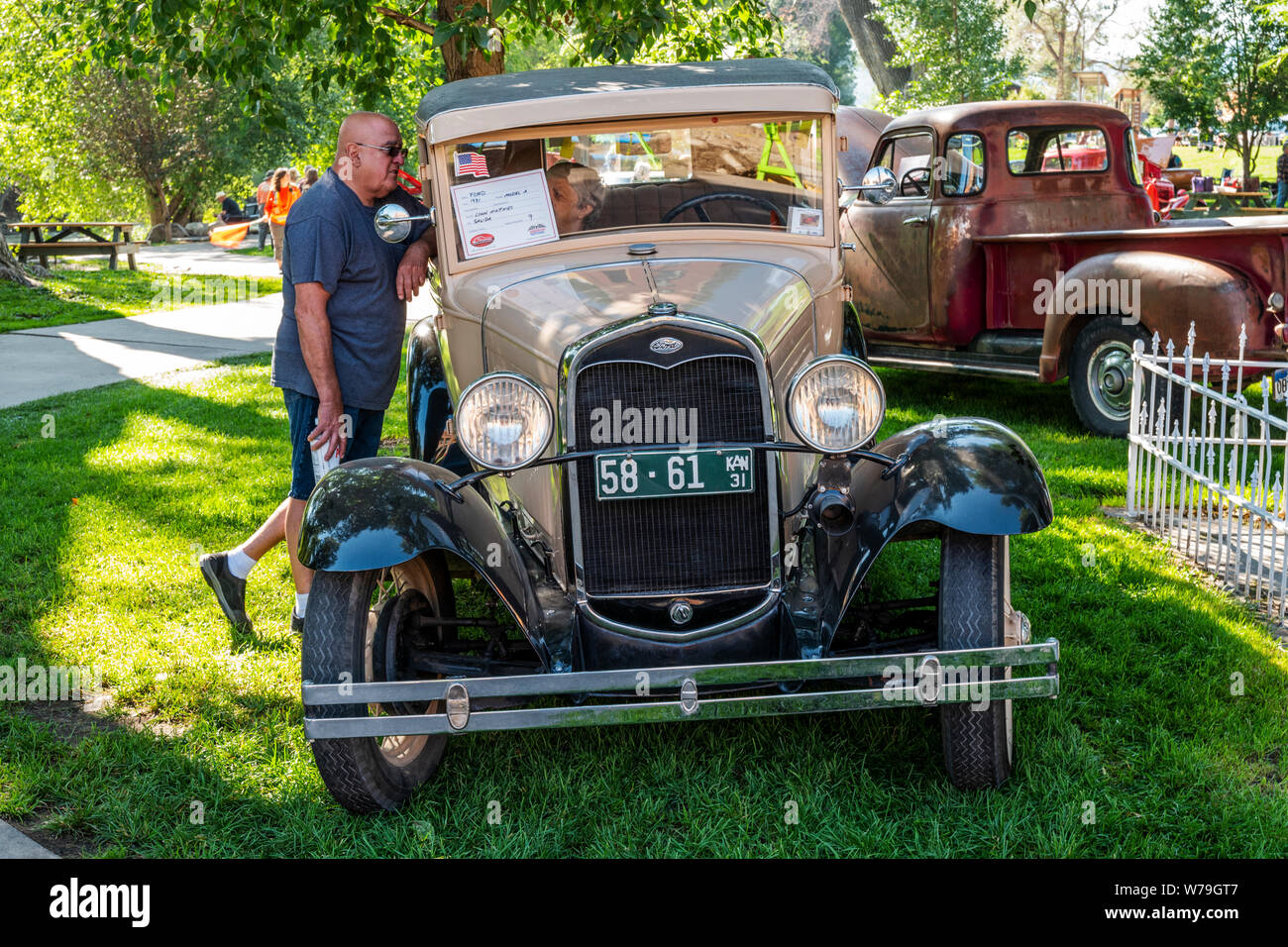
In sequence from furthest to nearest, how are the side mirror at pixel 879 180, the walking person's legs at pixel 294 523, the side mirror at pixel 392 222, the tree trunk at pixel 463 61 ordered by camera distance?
the tree trunk at pixel 463 61 < the side mirror at pixel 879 180 < the walking person's legs at pixel 294 523 < the side mirror at pixel 392 222

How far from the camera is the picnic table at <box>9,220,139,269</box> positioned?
58.5 feet

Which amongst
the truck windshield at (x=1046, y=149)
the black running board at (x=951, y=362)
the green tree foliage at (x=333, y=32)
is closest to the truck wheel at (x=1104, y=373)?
the black running board at (x=951, y=362)

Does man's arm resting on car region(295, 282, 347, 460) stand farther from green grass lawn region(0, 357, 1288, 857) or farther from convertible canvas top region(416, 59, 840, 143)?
green grass lawn region(0, 357, 1288, 857)

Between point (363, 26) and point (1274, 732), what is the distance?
5.56 meters

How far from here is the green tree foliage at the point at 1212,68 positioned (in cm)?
2708

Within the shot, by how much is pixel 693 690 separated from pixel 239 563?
Result: 8.20ft

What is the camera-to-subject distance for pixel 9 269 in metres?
16.2

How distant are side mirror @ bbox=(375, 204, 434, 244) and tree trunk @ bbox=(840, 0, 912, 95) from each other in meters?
21.0

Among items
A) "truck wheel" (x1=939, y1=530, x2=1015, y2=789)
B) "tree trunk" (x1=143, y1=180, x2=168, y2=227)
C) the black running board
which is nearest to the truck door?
the black running board

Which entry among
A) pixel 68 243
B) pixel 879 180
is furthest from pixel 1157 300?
pixel 68 243

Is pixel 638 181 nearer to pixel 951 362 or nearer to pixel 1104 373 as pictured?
pixel 1104 373

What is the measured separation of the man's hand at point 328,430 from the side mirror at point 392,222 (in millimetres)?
657

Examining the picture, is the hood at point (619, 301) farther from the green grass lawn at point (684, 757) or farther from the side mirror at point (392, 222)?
the green grass lawn at point (684, 757)
